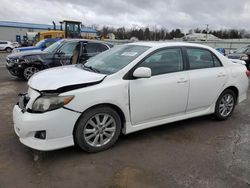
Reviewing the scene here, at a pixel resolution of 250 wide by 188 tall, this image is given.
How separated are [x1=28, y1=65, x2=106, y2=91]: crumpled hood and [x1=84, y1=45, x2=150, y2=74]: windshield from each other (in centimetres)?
29

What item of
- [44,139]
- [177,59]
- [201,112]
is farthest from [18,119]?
[201,112]

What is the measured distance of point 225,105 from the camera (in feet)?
16.4

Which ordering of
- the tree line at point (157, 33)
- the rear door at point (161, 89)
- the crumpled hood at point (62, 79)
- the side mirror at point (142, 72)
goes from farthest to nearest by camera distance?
the tree line at point (157, 33)
the rear door at point (161, 89)
the side mirror at point (142, 72)
the crumpled hood at point (62, 79)

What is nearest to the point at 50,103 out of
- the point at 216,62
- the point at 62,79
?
the point at 62,79

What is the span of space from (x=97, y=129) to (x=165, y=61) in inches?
64.6

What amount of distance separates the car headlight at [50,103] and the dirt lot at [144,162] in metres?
0.74

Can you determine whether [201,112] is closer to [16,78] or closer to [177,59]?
[177,59]

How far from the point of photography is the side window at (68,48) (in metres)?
9.22

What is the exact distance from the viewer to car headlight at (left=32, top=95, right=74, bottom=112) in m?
3.08

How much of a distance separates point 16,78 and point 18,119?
733 cm

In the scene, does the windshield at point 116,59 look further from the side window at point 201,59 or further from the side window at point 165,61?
the side window at point 201,59

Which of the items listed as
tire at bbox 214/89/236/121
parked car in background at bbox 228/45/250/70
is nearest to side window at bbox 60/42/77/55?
tire at bbox 214/89/236/121

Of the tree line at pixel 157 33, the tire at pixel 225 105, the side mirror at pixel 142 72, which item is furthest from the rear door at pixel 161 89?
the tree line at pixel 157 33

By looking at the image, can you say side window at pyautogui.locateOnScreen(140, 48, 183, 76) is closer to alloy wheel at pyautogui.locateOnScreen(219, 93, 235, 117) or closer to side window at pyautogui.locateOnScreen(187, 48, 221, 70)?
side window at pyautogui.locateOnScreen(187, 48, 221, 70)
